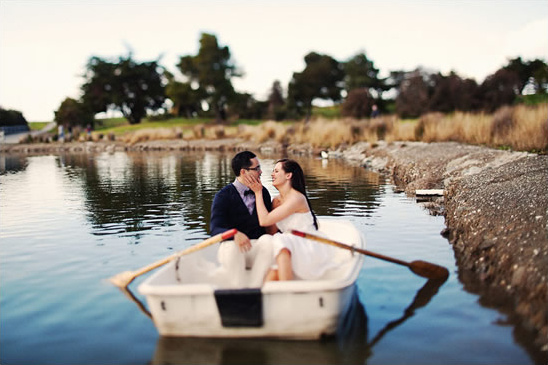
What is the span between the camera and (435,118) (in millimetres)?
27062

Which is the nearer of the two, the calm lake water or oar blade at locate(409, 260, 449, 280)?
the calm lake water

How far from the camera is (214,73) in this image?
59250mm

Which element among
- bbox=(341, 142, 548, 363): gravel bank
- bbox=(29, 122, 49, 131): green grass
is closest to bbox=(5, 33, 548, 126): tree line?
bbox=(29, 122, 49, 131): green grass

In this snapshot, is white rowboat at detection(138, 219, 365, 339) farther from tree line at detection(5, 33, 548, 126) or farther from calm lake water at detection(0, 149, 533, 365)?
tree line at detection(5, 33, 548, 126)

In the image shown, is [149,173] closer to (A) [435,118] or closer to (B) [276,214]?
(A) [435,118]

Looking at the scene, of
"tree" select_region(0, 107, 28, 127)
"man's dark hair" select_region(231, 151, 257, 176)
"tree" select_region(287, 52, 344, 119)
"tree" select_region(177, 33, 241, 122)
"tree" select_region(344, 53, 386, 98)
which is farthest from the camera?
"tree" select_region(0, 107, 28, 127)

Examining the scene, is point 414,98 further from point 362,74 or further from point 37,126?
point 37,126

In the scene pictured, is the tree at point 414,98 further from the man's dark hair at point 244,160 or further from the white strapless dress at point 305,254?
the white strapless dress at point 305,254

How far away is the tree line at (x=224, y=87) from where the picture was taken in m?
58.2

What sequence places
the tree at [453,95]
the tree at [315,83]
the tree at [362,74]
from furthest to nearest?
the tree at [315,83]
the tree at [362,74]
the tree at [453,95]

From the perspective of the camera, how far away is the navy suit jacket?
21.1 feet

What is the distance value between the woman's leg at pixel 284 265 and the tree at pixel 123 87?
62.0 metres

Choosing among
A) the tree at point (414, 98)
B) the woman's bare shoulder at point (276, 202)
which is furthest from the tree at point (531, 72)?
the woman's bare shoulder at point (276, 202)

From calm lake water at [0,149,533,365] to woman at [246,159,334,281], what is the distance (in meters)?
0.75
